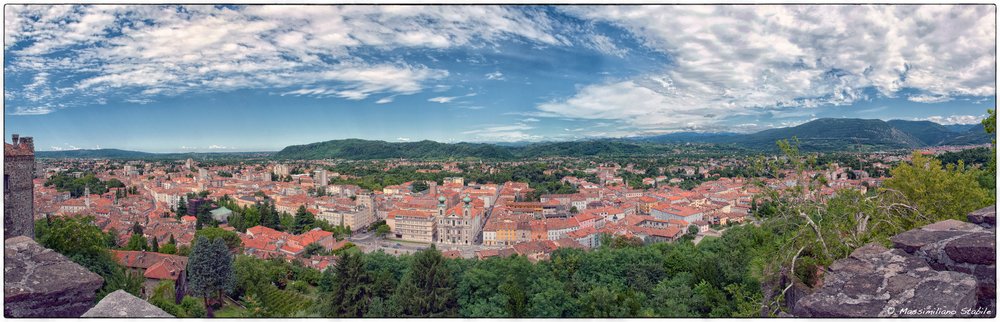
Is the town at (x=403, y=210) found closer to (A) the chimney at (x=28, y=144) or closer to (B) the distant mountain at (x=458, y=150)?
(A) the chimney at (x=28, y=144)

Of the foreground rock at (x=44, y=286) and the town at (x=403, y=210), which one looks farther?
the town at (x=403, y=210)

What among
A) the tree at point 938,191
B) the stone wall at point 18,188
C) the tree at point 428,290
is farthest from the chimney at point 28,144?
the tree at point 938,191

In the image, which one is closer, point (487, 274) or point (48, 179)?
point (487, 274)

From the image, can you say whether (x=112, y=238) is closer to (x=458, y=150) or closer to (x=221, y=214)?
(x=221, y=214)

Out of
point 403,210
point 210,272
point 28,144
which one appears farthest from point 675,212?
point 28,144

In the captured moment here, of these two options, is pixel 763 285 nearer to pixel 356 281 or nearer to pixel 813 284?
pixel 813 284

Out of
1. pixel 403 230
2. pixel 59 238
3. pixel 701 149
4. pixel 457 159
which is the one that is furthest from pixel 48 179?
pixel 457 159

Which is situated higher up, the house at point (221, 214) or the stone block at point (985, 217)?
the stone block at point (985, 217)
